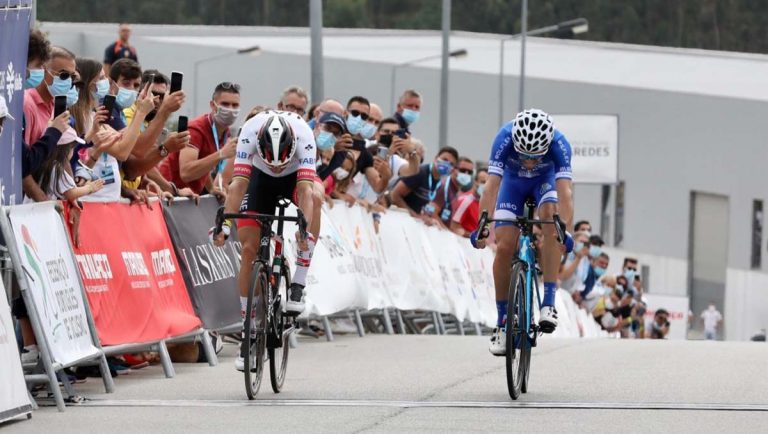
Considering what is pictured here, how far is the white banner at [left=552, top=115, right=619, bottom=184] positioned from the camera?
55.1 meters

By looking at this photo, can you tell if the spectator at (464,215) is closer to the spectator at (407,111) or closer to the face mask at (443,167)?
the face mask at (443,167)

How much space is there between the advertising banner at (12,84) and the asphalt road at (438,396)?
1.37 m

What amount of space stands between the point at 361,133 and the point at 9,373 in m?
8.70

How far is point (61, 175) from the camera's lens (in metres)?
11.3

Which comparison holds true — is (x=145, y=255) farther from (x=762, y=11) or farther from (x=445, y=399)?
(x=762, y=11)

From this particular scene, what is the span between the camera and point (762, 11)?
119938 mm

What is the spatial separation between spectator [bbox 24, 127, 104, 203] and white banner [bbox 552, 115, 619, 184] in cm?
4419

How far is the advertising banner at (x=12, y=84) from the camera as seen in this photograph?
10414 mm

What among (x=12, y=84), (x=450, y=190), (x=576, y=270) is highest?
(x=12, y=84)

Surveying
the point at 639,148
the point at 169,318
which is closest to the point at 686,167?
the point at 639,148

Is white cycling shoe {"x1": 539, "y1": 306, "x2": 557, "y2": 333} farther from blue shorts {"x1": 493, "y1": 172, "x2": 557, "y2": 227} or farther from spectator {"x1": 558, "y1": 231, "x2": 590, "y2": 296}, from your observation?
spectator {"x1": 558, "y1": 231, "x2": 590, "y2": 296}

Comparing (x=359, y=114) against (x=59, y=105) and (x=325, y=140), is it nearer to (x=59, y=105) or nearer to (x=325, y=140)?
(x=325, y=140)

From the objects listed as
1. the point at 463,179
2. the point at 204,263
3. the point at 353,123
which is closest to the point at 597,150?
the point at 463,179

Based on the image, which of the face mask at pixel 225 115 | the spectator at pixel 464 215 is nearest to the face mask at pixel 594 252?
the spectator at pixel 464 215
